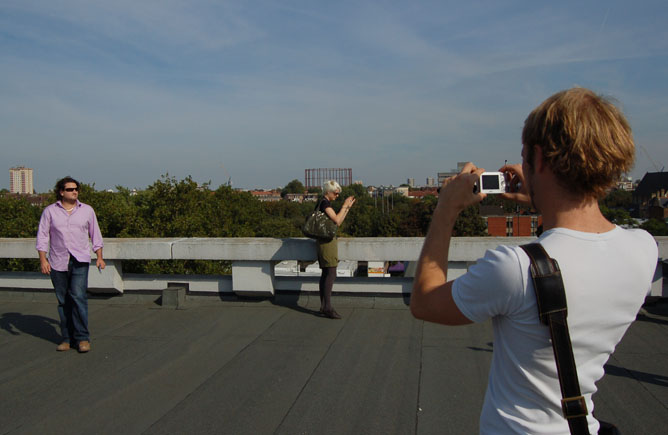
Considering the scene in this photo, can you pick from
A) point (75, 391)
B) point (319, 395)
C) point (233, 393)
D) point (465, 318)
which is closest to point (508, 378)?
point (465, 318)

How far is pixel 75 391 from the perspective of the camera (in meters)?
4.32

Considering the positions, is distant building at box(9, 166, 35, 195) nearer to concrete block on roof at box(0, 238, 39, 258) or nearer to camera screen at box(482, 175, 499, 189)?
concrete block on roof at box(0, 238, 39, 258)

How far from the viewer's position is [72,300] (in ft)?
18.2

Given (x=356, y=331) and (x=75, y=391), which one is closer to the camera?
(x=75, y=391)

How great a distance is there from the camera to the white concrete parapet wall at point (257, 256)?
21.2 ft

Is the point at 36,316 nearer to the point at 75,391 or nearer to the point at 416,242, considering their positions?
the point at 75,391

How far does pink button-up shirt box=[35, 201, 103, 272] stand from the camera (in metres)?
5.59

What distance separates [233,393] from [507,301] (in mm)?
3240

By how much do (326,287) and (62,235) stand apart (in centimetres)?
294

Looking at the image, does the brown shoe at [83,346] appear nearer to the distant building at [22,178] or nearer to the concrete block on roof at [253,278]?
the concrete block on roof at [253,278]

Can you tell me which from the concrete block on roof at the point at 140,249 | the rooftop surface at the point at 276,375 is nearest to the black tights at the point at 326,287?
the rooftop surface at the point at 276,375

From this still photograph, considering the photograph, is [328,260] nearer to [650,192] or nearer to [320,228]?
[320,228]

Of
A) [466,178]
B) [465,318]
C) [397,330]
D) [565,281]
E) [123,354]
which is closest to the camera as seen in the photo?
[565,281]

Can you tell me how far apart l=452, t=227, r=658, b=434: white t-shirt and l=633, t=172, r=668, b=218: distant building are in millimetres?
92426
